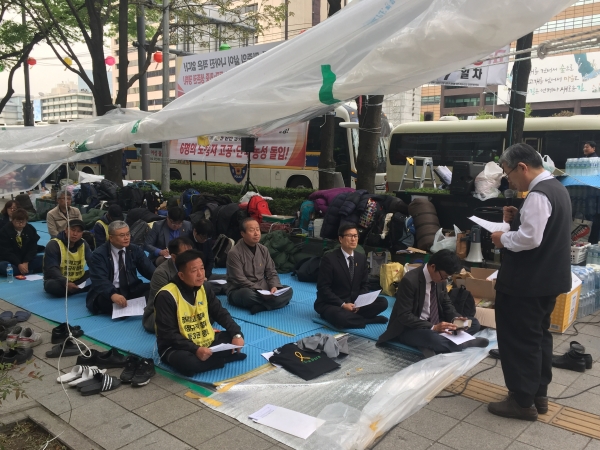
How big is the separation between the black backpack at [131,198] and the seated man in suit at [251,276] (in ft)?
19.3

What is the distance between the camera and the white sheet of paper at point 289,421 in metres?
3.31

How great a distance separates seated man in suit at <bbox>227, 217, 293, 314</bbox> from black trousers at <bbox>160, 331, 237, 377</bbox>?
164 centimetres

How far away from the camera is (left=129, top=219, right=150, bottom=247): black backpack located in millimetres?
8375

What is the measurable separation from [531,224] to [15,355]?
424 centimetres

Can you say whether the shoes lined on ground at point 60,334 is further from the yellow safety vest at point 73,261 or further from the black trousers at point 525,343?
the black trousers at point 525,343

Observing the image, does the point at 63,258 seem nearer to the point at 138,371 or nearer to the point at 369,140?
the point at 138,371

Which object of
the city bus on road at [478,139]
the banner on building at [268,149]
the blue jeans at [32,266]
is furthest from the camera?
the banner on building at [268,149]

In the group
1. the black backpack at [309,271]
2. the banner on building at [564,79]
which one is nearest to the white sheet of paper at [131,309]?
the black backpack at [309,271]

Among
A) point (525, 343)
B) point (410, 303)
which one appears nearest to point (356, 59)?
point (525, 343)

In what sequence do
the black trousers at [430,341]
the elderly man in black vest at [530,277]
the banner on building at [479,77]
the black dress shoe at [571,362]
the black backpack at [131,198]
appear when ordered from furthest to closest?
the black backpack at [131,198], the banner on building at [479,77], the black trousers at [430,341], the black dress shoe at [571,362], the elderly man in black vest at [530,277]

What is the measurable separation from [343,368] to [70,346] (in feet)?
8.27

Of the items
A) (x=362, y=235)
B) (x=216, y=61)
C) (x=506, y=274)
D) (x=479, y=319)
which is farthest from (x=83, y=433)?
(x=216, y=61)

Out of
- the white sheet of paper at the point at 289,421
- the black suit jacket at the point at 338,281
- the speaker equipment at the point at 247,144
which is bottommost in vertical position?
the white sheet of paper at the point at 289,421

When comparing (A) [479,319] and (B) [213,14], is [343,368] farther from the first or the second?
(B) [213,14]
